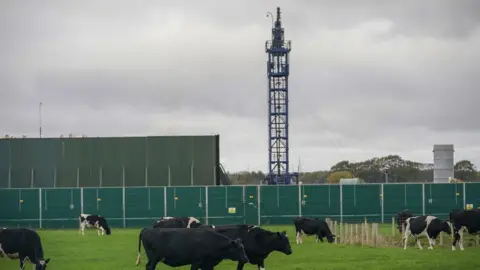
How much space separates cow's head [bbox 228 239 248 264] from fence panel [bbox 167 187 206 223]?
37.8 m

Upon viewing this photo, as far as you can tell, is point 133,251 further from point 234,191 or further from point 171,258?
point 234,191

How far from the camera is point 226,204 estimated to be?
209 ft

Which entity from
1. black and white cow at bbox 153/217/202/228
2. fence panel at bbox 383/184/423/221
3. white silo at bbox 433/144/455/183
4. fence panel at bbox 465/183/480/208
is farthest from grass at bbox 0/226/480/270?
white silo at bbox 433/144/455/183

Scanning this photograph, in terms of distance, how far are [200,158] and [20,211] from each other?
17.6 meters

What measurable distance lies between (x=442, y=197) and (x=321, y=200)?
9.73 meters

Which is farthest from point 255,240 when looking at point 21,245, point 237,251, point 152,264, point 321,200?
point 321,200

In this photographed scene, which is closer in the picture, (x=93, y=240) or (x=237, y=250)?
(x=237, y=250)

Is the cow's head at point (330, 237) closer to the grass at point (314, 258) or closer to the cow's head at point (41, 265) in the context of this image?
the grass at point (314, 258)

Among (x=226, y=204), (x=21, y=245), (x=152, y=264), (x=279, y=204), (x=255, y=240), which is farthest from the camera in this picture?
(x=279, y=204)

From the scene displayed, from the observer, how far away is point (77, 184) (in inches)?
2889

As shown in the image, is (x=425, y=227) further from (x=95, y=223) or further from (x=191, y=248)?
(x=95, y=223)

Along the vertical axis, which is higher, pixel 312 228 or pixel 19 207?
pixel 19 207

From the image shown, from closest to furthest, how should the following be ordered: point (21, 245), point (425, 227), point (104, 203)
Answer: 1. point (21, 245)
2. point (425, 227)
3. point (104, 203)

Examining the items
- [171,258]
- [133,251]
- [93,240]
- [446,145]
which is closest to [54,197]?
[93,240]
